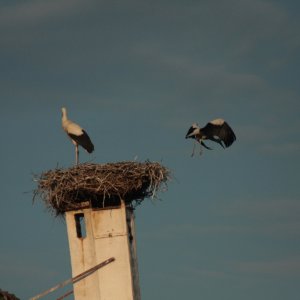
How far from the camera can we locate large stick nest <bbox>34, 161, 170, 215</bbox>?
24594 mm

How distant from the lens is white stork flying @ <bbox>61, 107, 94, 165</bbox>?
27.1 metres

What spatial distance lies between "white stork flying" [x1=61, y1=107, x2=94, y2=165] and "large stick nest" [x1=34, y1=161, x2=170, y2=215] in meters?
2.28

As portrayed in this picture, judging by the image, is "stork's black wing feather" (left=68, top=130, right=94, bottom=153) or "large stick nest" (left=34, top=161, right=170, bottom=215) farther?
"stork's black wing feather" (left=68, top=130, right=94, bottom=153)

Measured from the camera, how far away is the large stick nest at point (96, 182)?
80.7ft

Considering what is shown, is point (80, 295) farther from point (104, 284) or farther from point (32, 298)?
point (32, 298)

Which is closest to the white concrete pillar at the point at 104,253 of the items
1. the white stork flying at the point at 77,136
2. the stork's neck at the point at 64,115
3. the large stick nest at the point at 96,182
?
the large stick nest at the point at 96,182

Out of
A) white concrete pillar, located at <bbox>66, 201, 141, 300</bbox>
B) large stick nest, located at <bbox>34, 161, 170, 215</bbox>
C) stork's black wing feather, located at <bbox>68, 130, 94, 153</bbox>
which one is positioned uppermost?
stork's black wing feather, located at <bbox>68, 130, 94, 153</bbox>

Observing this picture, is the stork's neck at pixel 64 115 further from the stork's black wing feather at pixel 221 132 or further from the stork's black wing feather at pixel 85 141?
the stork's black wing feather at pixel 221 132

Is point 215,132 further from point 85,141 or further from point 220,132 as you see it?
point 85,141

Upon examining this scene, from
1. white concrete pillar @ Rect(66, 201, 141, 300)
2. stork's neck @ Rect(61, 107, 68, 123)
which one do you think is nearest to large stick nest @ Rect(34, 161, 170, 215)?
white concrete pillar @ Rect(66, 201, 141, 300)

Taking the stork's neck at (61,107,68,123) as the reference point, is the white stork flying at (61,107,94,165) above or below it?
below

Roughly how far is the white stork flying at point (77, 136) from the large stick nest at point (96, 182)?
7.49 ft

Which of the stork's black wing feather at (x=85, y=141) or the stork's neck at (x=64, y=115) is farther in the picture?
the stork's neck at (x=64, y=115)

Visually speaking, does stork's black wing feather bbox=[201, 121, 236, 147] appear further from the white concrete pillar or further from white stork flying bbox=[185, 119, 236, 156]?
the white concrete pillar
